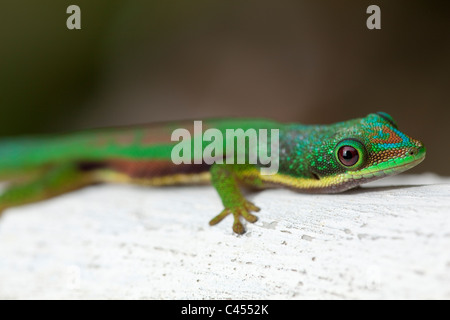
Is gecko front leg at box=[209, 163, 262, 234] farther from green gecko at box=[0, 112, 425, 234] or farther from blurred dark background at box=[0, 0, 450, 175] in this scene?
blurred dark background at box=[0, 0, 450, 175]

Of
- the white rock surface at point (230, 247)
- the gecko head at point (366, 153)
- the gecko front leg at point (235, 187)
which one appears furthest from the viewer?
the gecko front leg at point (235, 187)

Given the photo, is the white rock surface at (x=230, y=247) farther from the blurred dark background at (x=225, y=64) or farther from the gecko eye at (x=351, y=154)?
the blurred dark background at (x=225, y=64)

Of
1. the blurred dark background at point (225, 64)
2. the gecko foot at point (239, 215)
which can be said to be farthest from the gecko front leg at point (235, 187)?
the blurred dark background at point (225, 64)

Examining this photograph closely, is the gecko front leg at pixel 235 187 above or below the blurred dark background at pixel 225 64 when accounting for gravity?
below

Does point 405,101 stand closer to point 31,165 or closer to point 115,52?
point 115,52

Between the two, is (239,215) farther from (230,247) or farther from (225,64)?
(225,64)

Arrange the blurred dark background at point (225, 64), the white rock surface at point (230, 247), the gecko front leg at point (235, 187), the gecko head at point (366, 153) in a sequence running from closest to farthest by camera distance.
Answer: the white rock surface at point (230, 247) → the gecko head at point (366, 153) → the gecko front leg at point (235, 187) → the blurred dark background at point (225, 64)

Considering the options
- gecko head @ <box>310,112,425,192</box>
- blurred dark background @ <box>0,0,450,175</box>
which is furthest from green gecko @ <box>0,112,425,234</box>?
blurred dark background @ <box>0,0,450,175</box>

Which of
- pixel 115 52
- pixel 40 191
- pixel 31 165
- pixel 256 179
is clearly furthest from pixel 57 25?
pixel 256 179
